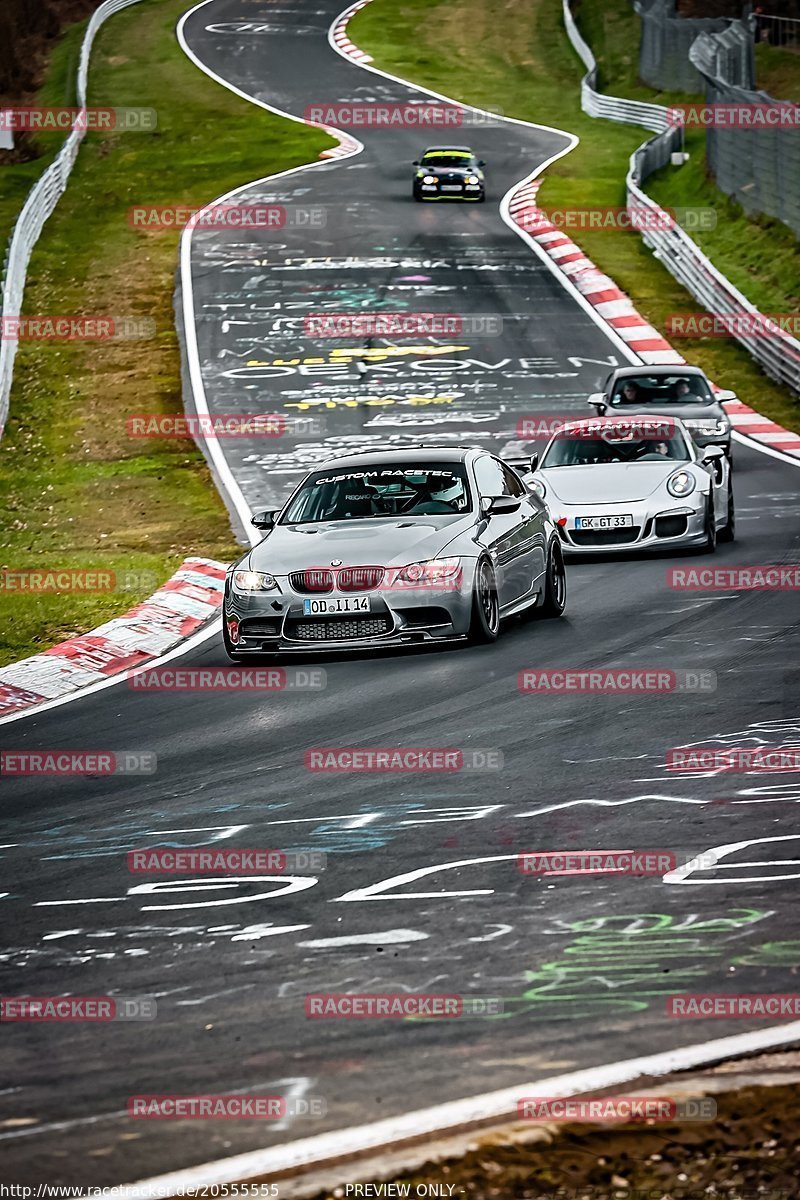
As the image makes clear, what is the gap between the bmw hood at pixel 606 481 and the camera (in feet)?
56.4

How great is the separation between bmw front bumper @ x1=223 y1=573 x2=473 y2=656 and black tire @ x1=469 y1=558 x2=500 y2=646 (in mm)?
78

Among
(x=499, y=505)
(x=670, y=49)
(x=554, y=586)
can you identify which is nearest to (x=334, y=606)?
(x=499, y=505)

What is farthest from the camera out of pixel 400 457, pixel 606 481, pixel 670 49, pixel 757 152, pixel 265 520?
pixel 670 49

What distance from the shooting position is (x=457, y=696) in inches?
458

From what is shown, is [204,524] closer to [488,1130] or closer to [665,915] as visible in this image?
[665,915]

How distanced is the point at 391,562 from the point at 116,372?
18627mm

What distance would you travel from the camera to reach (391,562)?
510 inches

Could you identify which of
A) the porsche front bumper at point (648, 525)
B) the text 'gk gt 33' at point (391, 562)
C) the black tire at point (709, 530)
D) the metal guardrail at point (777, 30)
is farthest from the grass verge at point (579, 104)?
the text 'gk gt 33' at point (391, 562)

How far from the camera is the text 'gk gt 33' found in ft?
42.4

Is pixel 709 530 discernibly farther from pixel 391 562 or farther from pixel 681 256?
pixel 681 256

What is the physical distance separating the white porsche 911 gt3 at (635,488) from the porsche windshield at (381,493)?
2.48 metres

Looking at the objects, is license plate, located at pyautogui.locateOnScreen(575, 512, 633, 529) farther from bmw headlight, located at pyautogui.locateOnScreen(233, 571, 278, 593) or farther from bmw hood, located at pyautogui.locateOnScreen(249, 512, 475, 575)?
bmw headlight, located at pyautogui.locateOnScreen(233, 571, 278, 593)

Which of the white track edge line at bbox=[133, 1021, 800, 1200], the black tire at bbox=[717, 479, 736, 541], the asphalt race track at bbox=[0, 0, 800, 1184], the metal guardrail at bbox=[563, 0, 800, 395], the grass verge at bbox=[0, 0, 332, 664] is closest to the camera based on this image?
the white track edge line at bbox=[133, 1021, 800, 1200]

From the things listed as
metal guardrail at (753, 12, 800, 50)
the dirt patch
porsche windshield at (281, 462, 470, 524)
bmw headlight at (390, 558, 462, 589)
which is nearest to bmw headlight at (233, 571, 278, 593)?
bmw headlight at (390, 558, 462, 589)
